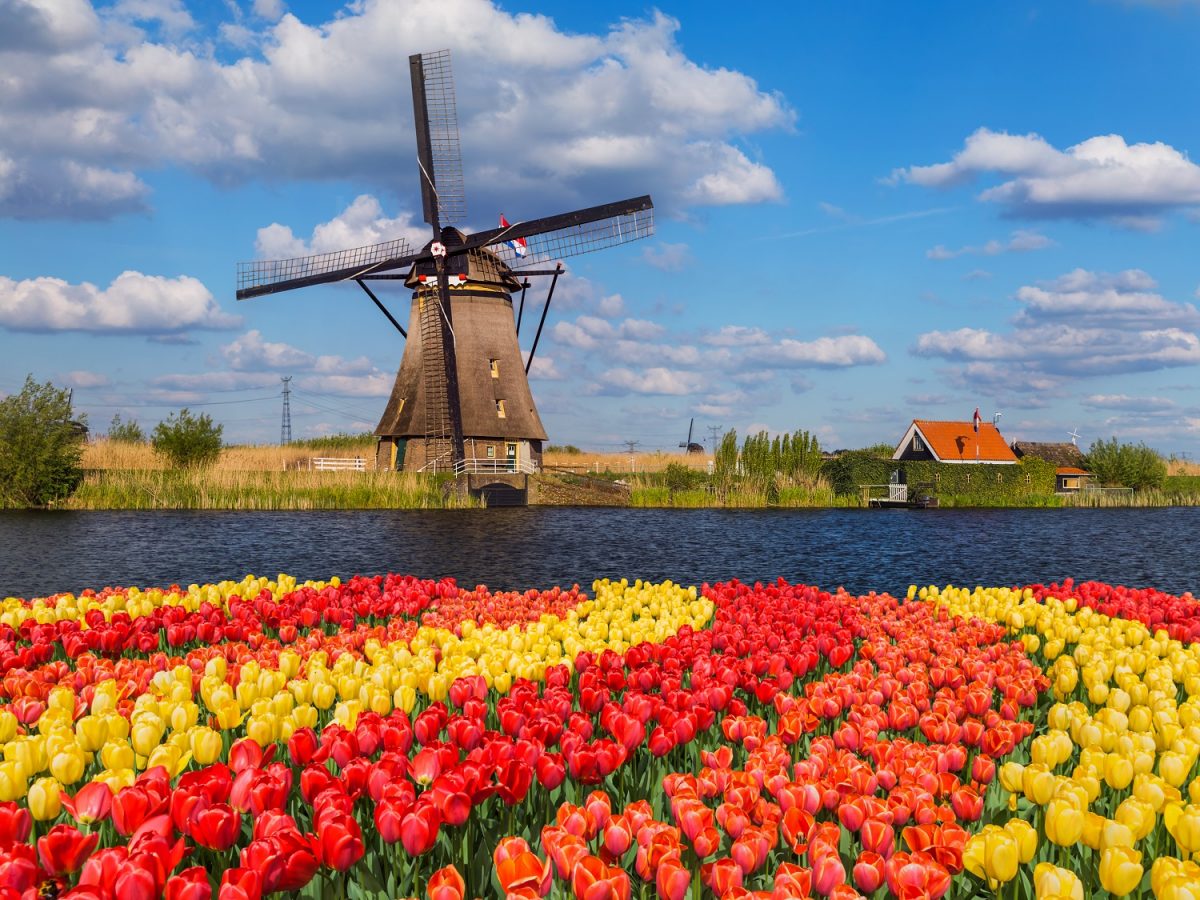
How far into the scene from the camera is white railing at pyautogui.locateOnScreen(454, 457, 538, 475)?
37384mm

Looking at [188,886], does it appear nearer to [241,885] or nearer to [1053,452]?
[241,885]

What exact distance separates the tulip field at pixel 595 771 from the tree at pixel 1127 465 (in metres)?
50.8

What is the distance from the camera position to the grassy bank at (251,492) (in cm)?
3450

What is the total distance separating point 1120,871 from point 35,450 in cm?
3731

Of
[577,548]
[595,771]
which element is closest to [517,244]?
[577,548]

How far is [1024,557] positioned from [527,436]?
21553mm

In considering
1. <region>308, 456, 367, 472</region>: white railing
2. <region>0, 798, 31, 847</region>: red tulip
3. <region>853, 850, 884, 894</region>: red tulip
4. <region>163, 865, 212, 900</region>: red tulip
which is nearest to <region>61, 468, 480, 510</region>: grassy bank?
<region>308, 456, 367, 472</region>: white railing

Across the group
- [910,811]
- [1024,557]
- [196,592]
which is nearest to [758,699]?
[910,811]

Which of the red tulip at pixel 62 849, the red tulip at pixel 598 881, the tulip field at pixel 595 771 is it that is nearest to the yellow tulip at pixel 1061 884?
the tulip field at pixel 595 771

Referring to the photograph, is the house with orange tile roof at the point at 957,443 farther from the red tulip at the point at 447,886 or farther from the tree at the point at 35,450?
the red tulip at the point at 447,886

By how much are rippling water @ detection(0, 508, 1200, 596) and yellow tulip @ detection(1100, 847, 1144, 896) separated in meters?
14.2

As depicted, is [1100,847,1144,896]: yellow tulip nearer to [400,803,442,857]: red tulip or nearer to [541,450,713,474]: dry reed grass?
[400,803,442,857]: red tulip

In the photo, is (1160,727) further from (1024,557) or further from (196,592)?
(1024,557)

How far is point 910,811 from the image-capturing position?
3350 mm
